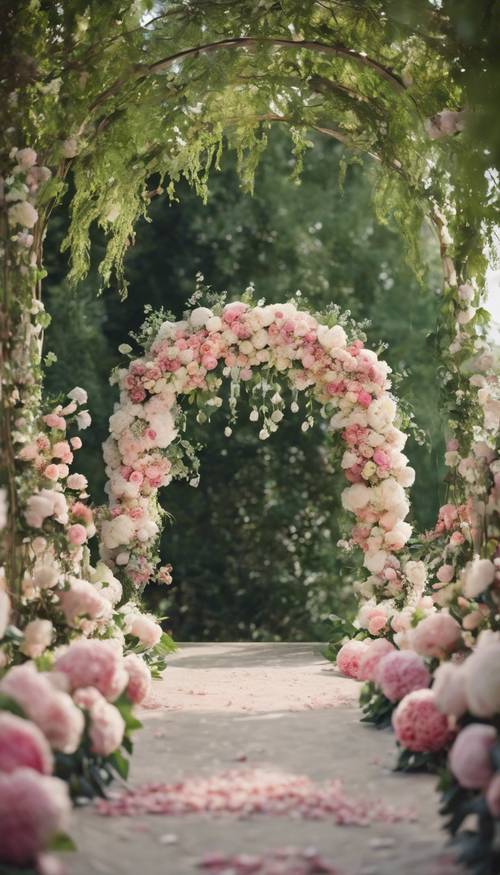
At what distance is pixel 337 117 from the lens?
249 inches

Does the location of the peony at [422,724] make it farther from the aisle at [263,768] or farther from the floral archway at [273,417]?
the floral archway at [273,417]

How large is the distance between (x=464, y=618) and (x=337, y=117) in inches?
131

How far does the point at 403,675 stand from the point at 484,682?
107cm

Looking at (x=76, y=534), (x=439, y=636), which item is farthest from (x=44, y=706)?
(x=76, y=534)

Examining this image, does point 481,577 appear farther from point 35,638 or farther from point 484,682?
point 35,638

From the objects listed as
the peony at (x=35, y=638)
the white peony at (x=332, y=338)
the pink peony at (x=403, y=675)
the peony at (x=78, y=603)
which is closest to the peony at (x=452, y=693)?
the pink peony at (x=403, y=675)

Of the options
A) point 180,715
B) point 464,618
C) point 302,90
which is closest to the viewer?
point 464,618

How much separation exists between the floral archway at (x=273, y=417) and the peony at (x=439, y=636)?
2.66 m

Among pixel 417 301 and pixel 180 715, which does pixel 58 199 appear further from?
pixel 417 301

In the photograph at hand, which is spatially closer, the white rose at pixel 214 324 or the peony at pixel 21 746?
the peony at pixel 21 746

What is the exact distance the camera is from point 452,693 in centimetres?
331

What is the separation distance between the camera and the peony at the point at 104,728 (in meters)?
3.44

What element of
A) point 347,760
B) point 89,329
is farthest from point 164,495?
point 347,760

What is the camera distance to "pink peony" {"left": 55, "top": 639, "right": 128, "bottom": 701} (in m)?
3.60
